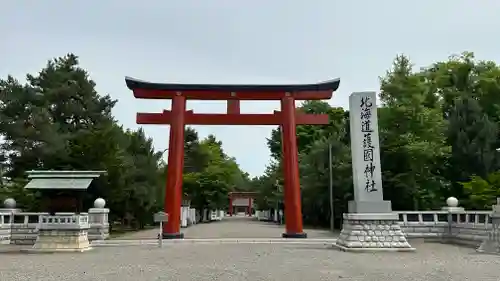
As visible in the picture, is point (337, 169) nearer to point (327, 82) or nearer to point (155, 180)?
point (327, 82)

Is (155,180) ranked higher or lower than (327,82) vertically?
lower

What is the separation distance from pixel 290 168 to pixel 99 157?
982cm

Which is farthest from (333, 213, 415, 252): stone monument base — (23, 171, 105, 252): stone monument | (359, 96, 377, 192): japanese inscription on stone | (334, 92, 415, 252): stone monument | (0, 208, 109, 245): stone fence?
(0, 208, 109, 245): stone fence

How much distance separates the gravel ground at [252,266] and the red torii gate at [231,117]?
259 inches

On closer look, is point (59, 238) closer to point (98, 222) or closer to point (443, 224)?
point (98, 222)

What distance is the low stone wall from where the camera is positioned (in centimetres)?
1823

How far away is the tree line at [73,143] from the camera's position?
24609 millimetres

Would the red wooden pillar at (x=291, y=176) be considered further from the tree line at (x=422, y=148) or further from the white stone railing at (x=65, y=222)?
the white stone railing at (x=65, y=222)

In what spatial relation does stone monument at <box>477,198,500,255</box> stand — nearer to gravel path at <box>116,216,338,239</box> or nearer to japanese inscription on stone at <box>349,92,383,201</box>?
japanese inscription on stone at <box>349,92,383,201</box>

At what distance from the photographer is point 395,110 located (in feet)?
88.3

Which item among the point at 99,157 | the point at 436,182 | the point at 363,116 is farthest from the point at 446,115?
the point at 99,157

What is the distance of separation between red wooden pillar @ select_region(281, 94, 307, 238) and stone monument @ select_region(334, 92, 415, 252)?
4.78 meters

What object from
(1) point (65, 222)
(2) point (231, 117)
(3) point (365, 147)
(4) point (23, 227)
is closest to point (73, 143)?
(4) point (23, 227)

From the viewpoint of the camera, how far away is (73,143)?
1073 inches
